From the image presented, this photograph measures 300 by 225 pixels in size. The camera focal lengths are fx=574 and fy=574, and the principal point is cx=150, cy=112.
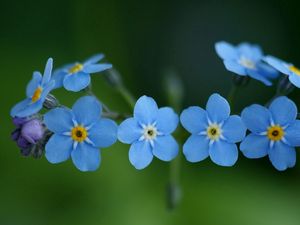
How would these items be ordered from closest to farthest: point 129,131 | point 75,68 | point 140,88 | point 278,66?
1. point 129,131
2. point 278,66
3. point 75,68
4. point 140,88

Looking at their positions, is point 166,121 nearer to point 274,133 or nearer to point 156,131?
point 156,131

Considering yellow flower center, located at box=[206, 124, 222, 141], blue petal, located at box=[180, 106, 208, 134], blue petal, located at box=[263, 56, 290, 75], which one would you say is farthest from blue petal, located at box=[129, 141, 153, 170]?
blue petal, located at box=[263, 56, 290, 75]

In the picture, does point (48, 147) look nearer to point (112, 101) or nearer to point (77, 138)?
point (77, 138)

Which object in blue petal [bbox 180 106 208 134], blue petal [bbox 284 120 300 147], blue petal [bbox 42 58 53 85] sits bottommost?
blue petal [bbox 284 120 300 147]

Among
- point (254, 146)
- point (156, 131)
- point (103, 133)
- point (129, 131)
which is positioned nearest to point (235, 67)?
point (254, 146)

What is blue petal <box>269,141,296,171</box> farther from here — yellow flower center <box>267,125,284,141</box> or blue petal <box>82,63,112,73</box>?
blue petal <box>82,63,112,73</box>

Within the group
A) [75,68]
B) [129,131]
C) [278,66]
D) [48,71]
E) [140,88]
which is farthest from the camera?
[140,88]

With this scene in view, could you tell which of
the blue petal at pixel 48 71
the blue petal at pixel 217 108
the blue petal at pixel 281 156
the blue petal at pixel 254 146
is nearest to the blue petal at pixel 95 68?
the blue petal at pixel 48 71
